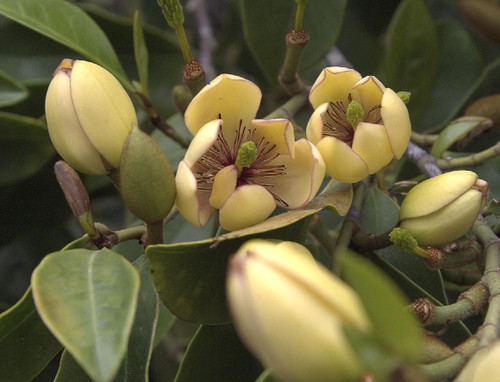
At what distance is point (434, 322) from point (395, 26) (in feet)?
2.62

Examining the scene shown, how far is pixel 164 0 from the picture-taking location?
2.85 feet

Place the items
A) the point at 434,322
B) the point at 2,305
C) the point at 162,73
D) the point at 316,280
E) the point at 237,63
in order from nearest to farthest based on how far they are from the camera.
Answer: the point at 316,280 < the point at 434,322 < the point at 2,305 < the point at 162,73 < the point at 237,63

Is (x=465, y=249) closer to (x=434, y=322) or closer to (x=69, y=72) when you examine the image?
(x=434, y=322)

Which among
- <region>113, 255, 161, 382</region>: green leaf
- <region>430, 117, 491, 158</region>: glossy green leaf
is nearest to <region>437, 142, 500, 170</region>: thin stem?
<region>430, 117, 491, 158</region>: glossy green leaf

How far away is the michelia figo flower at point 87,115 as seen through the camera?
78 cm

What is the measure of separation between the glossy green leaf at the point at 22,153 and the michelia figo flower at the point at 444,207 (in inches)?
27.0

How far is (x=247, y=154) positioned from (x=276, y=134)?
55 millimetres

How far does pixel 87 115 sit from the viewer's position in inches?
30.8

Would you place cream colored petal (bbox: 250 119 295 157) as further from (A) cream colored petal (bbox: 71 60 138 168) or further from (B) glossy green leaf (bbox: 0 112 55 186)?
(B) glossy green leaf (bbox: 0 112 55 186)

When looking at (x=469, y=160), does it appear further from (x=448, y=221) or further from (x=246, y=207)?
(x=246, y=207)

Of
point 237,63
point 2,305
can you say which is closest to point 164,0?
point 2,305

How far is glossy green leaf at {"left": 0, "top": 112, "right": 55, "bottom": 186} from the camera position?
3.95ft

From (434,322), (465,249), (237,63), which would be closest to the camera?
(434,322)

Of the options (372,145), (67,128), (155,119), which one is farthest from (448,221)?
(155,119)
